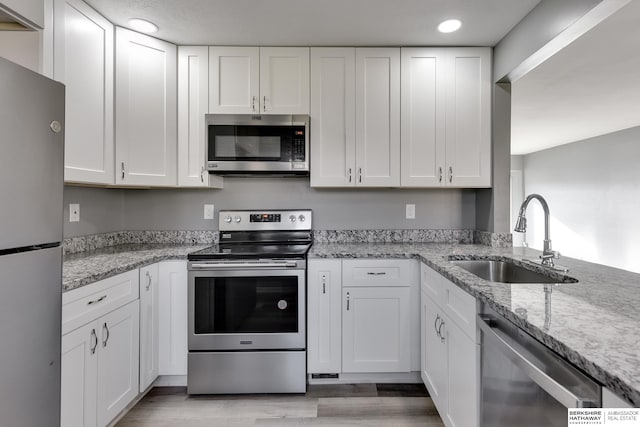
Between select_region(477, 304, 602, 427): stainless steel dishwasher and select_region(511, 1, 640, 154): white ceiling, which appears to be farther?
select_region(511, 1, 640, 154): white ceiling

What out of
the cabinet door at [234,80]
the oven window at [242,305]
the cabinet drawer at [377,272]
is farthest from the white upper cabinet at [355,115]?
the oven window at [242,305]

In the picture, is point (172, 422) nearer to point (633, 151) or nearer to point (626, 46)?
point (626, 46)

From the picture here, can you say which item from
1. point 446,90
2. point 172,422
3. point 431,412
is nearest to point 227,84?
point 446,90

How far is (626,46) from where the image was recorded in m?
2.48

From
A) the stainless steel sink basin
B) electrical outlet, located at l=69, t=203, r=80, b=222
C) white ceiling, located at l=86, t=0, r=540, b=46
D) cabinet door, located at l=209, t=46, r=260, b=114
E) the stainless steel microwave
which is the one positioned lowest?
the stainless steel sink basin

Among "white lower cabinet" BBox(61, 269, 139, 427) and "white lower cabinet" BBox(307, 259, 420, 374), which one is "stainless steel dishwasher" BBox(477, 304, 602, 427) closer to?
"white lower cabinet" BBox(307, 259, 420, 374)

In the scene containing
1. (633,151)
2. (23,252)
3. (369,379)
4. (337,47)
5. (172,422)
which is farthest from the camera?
(633,151)

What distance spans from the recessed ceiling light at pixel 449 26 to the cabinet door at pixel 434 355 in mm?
1719

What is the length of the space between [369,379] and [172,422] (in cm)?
122

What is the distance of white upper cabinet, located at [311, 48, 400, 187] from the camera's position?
7.85 ft

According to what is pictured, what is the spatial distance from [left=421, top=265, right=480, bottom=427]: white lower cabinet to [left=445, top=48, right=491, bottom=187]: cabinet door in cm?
87

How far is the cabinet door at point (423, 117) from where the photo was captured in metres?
2.39

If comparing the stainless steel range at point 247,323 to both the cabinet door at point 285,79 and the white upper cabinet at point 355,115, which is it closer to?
the white upper cabinet at point 355,115

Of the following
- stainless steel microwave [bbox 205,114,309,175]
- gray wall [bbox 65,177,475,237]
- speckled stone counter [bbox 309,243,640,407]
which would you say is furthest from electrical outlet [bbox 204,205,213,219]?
speckled stone counter [bbox 309,243,640,407]
